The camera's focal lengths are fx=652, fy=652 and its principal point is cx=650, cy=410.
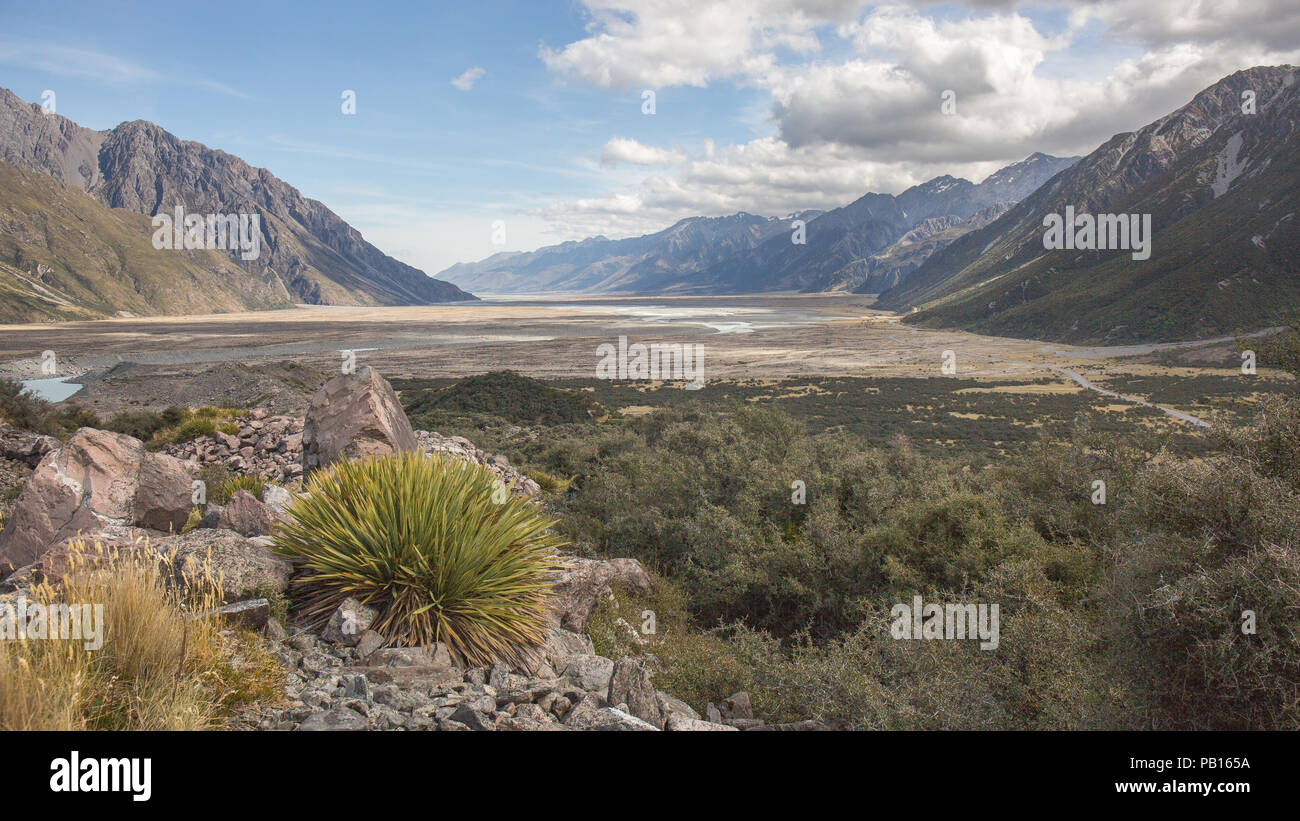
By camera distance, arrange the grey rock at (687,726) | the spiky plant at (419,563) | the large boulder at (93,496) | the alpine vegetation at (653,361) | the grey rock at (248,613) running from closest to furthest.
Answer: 1. the grey rock at (687,726)
2. the grey rock at (248,613)
3. the spiky plant at (419,563)
4. the large boulder at (93,496)
5. the alpine vegetation at (653,361)

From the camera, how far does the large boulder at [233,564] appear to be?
5.31 metres

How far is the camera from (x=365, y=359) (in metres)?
75.1

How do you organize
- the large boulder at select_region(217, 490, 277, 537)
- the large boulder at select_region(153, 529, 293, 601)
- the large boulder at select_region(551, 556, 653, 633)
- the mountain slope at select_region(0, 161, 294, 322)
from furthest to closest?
the mountain slope at select_region(0, 161, 294, 322) < the large boulder at select_region(217, 490, 277, 537) < the large boulder at select_region(551, 556, 653, 633) < the large boulder at select_region(153, 529, 293, 601)

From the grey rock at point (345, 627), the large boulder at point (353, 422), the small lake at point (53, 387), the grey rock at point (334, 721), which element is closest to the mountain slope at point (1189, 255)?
the large boulder at point (353, 422)

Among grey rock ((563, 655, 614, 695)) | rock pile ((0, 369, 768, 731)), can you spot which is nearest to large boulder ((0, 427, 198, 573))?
rock pile ((0, 369, 768, 731))

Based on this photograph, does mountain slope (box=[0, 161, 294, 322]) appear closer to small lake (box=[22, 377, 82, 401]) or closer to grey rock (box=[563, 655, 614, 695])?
small lake (box=[22, 377, 82, 401])

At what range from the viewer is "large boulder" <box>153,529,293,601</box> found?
17.4ft

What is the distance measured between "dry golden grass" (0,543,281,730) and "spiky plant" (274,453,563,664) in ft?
3.95

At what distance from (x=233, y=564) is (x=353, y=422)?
172 inches

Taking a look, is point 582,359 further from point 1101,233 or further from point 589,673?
point 1101,233

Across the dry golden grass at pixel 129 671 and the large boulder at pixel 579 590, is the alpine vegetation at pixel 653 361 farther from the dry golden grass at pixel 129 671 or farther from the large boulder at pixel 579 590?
the dry golden grass at pixel 129 671

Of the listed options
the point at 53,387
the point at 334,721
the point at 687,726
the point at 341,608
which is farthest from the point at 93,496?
the point at 53,387

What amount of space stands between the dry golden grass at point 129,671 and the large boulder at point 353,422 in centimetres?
523
